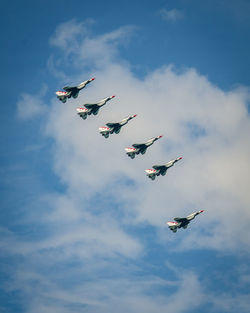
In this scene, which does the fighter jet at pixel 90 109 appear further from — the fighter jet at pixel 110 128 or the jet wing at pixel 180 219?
the jet wing at pixel 180 219

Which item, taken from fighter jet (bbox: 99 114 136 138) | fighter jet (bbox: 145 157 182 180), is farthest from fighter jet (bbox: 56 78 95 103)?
fighter jet (bbox: 145 157 182 180)

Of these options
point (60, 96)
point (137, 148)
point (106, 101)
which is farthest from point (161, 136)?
point (60, 96)

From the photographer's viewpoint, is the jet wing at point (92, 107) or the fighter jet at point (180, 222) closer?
the fighter jet at point (180, 222)

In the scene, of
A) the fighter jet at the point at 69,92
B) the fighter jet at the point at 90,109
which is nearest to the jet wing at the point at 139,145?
the fighter jet at the point at 90,109

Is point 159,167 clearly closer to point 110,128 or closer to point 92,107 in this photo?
point 110,128

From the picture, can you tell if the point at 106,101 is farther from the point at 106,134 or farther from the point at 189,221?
the point at 189,221

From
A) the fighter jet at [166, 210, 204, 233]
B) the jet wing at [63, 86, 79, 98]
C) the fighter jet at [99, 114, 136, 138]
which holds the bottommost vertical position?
the fighter jet at [166, 210, 204, 233]

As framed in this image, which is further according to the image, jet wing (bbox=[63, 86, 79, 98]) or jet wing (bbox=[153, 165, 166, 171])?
jet wing (bbox=[153, 165, 166, 171])

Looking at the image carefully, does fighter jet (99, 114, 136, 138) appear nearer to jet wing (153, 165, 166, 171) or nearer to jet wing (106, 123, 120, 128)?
jet wing (106, 123, 120, 128)

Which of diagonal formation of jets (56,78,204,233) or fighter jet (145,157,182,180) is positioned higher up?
diagonal formation of jets (56,78,204,233)

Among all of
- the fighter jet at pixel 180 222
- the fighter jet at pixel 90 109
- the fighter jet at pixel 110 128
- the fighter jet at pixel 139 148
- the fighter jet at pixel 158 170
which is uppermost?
the fighter jet at pixel 90 109

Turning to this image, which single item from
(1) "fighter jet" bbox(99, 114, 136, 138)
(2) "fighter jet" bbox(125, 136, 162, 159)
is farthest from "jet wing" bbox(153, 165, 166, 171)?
(1) "fighter jet" bbox(99, 114, 136, 138)

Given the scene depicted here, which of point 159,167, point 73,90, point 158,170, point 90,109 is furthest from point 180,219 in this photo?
point 73,90

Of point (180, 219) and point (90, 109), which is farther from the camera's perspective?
point (90, 109)
